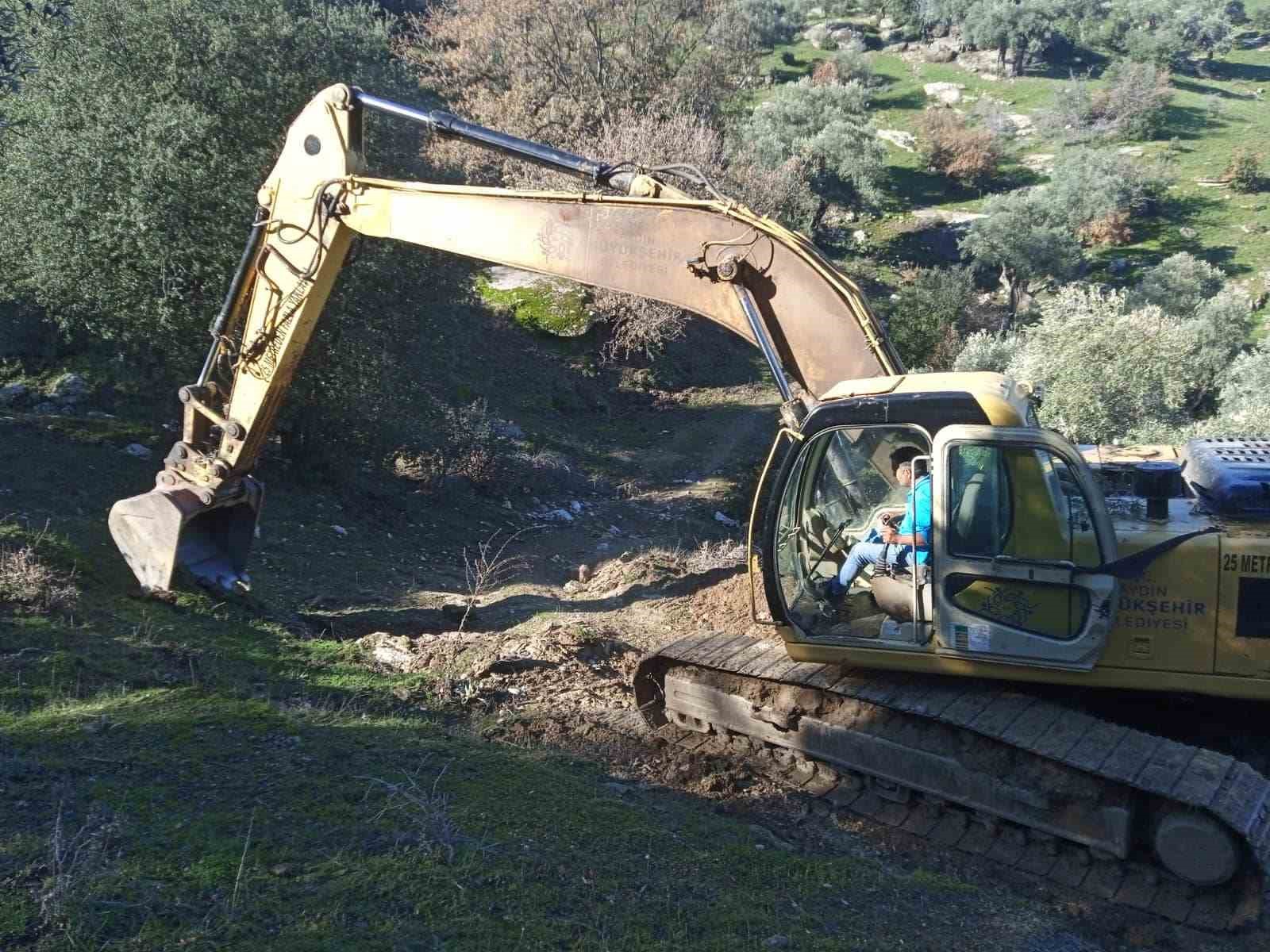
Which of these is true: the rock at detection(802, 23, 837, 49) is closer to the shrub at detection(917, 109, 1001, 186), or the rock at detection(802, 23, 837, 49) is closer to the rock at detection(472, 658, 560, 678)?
the shrub at detection(917, 109, 1001, 186)

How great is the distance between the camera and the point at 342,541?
40.7ft

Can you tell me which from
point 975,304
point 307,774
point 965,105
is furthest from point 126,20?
point 965,105

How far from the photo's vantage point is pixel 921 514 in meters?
6.08

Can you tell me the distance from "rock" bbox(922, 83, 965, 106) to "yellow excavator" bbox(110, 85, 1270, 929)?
1902 inches

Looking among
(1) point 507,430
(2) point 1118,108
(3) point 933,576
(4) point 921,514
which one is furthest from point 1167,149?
(3) point 933,576

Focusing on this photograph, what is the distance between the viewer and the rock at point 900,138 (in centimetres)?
4672

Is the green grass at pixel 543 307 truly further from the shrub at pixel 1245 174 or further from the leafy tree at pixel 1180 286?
the shrub at pixel 1245 174

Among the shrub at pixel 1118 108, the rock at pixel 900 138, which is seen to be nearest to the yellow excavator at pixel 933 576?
the rock at pixel 900 138

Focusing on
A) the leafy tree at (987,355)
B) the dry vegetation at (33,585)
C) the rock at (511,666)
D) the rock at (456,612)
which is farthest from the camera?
the leafy tree at (987,355)

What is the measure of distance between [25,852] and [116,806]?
0.57 metres

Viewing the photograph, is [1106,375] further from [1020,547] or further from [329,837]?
[329,837]

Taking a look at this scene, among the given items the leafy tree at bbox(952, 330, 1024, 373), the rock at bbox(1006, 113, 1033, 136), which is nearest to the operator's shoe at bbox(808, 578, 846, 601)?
the leafy tree at bbox(952, 330, 1024, 373)

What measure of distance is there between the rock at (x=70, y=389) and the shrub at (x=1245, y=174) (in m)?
41.0

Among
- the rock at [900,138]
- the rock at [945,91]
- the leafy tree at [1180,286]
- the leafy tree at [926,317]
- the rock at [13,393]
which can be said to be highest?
the rock at [945,91]
